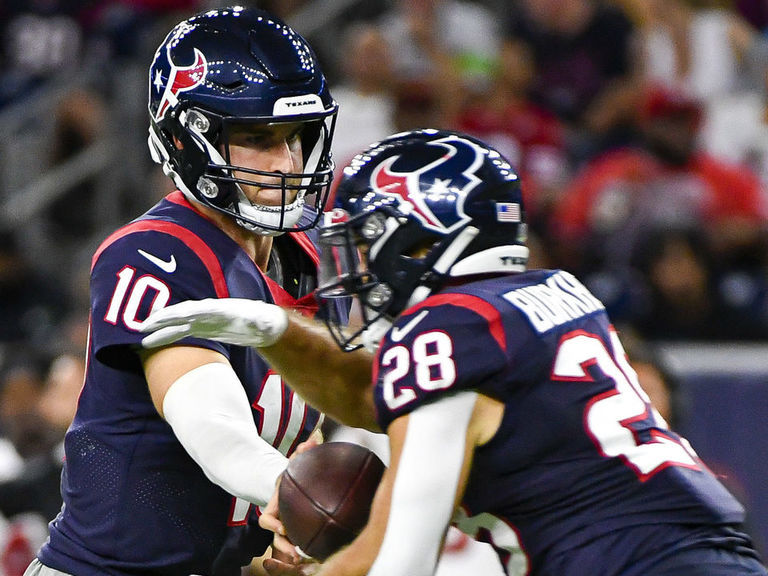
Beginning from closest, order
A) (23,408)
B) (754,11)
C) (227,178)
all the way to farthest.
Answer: (227,178) → (23,408) → (754,11)

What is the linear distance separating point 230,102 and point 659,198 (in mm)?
3941

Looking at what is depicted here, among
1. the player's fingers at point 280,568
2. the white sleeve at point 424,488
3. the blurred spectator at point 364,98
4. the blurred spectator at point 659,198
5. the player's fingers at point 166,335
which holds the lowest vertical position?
the blurred spectator at point 659,198

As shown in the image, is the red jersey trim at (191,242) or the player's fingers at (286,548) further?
the red jersey trim at (191,242)

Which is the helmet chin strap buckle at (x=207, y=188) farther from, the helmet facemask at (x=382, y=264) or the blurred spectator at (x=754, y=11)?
the blurred spectator at (x=754, y=11)

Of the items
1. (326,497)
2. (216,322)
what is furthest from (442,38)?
(326,497)

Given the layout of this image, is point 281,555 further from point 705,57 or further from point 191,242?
point 705,57

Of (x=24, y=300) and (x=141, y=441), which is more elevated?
(x=141, y=441)

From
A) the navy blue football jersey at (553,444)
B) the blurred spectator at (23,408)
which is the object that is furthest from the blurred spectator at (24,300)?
the navy blue football jersey at (553,444)

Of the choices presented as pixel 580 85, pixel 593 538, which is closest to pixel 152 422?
pixel 593 538

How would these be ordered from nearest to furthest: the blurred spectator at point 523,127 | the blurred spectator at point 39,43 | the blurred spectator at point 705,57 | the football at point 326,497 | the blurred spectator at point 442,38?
the football at point 326,497
the blurred spectator at point 523,127
the blurred spectator at point 705,57
the blurred spectator at point 442,38
the blurred spectator at point 39,43

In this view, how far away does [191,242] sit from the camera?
3.12 m

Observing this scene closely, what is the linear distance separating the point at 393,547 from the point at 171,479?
29.8 inches

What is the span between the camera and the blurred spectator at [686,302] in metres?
6.19

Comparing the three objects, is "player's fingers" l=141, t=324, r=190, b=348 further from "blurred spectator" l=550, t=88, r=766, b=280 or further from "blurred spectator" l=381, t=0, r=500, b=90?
"blurred spectator" l=381, t=0, r=500, b=90
